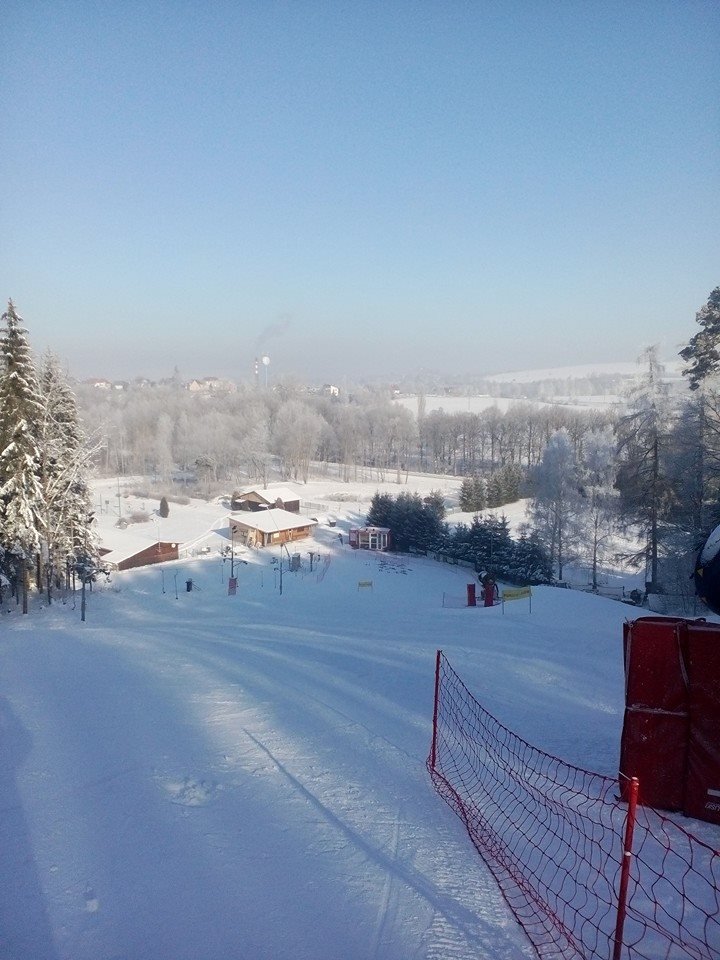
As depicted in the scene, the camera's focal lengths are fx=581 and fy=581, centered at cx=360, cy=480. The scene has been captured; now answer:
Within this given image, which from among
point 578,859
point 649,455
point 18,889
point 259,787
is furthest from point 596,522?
point 18,889

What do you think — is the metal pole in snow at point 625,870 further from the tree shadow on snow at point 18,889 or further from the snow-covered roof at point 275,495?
the snow-covered roof at point 275,495

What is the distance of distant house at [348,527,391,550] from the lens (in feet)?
140


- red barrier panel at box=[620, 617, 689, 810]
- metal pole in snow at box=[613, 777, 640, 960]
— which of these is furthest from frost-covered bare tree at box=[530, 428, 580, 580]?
metal pole in snow at box=[613, 777, 640, 960]

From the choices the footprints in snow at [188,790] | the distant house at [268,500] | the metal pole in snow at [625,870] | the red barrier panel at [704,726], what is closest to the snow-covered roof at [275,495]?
the distant house at [268,500]

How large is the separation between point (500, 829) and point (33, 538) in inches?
782

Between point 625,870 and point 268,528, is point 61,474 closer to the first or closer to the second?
point 268,528

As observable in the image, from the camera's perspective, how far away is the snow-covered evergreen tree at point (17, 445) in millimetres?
19797

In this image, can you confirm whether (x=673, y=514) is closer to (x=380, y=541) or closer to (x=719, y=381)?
(x=719, y=381)

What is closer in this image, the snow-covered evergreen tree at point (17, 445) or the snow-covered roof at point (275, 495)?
the snow-covered evergreen tree at point (17, 445)

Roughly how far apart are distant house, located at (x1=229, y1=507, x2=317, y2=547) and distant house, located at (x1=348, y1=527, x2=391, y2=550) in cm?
418

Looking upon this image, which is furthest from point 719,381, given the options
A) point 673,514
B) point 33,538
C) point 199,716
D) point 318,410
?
point 318,410

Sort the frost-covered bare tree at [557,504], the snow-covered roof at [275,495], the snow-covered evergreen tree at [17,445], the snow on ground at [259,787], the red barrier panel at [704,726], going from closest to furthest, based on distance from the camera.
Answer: the snow on ground at [259,787]
the red barrier panel at [704,726]
the snow-covered evergreen tree at [17,445]
the frost-covered bare tree at [557,504]
the snow-covered roof at [275,495]

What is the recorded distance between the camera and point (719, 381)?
23.0 m

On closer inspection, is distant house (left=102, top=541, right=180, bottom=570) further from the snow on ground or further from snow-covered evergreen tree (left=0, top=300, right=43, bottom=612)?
the snow on ground
